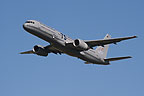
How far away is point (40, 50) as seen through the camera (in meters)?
56.5

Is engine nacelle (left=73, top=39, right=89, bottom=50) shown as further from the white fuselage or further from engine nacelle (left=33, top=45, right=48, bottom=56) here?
engine nacelle (left=33, top=45, right=48, bottom=56)

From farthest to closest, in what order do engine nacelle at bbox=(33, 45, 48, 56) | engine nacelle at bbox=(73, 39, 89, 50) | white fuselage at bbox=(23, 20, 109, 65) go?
engine nacelle at bbox=(33, 45, 48, 56)
engine nacelle at bbox=(73, 39, 89, 50)
white fuselage at bbox=(23, 20, 109, 65)

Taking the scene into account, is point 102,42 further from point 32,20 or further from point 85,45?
point 32,20

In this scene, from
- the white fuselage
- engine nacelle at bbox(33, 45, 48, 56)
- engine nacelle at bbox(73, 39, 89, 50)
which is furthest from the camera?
engine nacelle at bbox(33, 45, 48, 56)


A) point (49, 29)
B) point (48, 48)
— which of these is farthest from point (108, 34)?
point (49, 29)

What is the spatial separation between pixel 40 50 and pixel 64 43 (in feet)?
23.4

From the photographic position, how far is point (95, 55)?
188ft

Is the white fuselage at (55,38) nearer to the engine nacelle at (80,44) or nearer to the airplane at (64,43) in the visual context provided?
the airplane at (64,43)

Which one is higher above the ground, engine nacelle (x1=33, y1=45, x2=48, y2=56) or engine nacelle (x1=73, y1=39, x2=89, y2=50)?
engine nacelle (x1=33, y1=45, x2=48, y2=56)

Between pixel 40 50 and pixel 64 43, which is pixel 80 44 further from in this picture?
pixel 40 50

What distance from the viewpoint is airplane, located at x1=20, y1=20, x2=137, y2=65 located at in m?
48.8

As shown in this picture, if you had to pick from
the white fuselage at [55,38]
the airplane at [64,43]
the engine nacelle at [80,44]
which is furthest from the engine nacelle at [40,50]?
the engine nacelle at [80,44]

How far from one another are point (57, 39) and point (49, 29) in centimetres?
203

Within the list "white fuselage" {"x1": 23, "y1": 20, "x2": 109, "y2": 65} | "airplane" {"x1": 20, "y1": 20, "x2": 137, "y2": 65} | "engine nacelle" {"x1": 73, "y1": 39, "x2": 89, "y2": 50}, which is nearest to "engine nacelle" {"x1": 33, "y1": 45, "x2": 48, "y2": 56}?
"airplane" {"x1": 20, "y1": 20, "x2": 137, "y2": 65}
